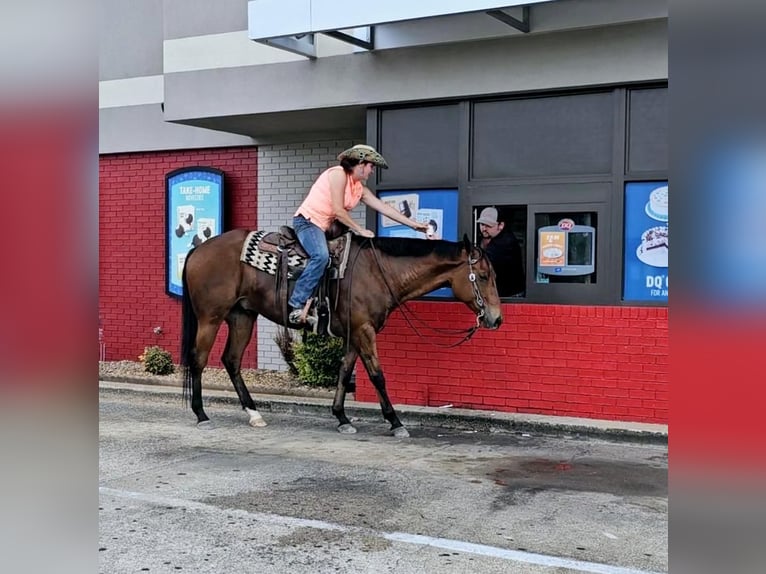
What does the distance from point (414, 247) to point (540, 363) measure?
6.17ft

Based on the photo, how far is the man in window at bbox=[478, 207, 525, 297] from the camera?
8.70 metres

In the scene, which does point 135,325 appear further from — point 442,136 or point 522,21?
point 522,21

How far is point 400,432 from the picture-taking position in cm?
805

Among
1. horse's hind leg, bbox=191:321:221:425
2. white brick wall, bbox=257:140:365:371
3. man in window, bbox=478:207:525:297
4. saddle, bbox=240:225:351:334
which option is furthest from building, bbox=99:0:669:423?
horse's hind leg, bbox=191:321:221:425

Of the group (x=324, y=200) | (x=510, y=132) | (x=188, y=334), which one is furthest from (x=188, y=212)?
(x=510, y=132)

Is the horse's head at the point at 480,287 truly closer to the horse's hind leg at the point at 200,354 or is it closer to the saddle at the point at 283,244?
the saddle at the point at 283,244

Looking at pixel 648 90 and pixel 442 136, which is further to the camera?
pixel 442 136

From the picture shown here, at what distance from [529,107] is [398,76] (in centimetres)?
157

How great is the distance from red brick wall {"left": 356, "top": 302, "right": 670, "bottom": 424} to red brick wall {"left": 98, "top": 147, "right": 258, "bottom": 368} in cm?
400

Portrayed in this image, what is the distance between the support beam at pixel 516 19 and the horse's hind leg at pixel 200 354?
14.2 ft

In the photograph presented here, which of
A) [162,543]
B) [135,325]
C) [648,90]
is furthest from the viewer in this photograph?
[135,325]
